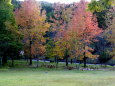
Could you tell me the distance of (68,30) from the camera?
110 ft

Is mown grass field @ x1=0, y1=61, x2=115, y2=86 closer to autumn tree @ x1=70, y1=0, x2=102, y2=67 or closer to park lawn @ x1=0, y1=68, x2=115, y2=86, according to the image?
park lawn @ x1=0, y1=68, x2=115, y2=86

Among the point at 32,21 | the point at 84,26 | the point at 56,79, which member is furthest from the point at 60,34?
the point at 56,79

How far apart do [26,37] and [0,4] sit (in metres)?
6.03

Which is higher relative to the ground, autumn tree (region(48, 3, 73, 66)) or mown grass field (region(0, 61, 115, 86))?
autumn tree (region(48, 3, 73, 66))

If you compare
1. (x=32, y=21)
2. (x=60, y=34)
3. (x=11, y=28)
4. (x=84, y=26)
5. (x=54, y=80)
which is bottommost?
(x=54, y=80)

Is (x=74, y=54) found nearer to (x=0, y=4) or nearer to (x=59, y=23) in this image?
(x=59, y=23)

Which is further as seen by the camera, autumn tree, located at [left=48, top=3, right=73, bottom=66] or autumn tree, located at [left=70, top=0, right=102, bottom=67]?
autumn tree, located at [left=48, top=3, right=73, bottom=66]

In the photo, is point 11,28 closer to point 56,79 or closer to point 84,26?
point 84,26

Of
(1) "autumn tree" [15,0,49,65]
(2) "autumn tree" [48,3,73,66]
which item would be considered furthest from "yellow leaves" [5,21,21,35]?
(2) "autumn tree" [48,3,73,66]

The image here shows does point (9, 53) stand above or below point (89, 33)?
below

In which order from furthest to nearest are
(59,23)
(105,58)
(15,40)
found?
(105,58) < (59,23) < (15,40)

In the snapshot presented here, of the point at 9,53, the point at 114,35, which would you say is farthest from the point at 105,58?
the point at 9,53

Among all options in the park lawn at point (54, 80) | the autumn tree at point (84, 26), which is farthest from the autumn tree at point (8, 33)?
the park lawn at point (54, 80)

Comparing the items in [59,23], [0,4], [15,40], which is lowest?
[15,40]
